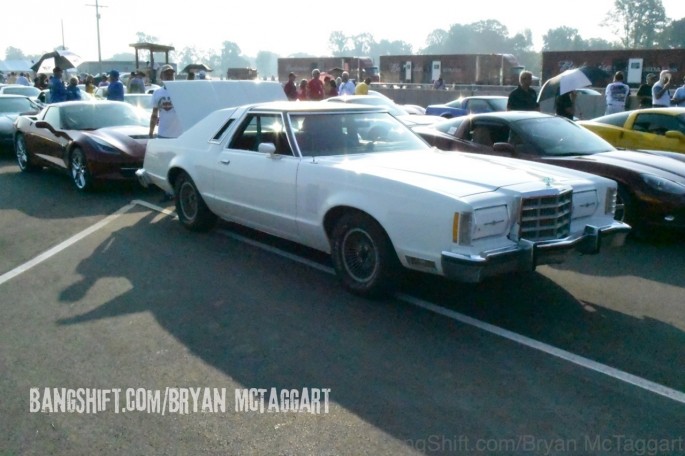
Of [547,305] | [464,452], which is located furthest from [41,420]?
[547,305]

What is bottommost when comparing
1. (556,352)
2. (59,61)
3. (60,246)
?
(60,246)

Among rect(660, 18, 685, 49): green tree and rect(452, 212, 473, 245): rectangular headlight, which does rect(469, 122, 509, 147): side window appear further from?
rect(660, 18, 685, 49): green tree

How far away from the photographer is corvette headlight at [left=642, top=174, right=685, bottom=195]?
7.34 meters

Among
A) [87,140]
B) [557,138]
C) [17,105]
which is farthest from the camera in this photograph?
[17,105]

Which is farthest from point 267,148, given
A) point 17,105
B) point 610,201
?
point 17,105

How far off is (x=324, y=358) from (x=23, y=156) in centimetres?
1047

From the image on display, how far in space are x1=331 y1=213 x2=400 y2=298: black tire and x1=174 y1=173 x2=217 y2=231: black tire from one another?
245 centimetres

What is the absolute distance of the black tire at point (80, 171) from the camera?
1055 cm

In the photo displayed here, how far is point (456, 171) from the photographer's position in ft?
18.4

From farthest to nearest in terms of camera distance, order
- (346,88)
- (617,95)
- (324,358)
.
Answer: (346,88) < (617,95) < (324,358)

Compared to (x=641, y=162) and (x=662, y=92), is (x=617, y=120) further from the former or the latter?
(x=662, y=92)

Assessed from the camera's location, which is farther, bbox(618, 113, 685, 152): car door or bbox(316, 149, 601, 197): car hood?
bbox(618, 113, 685, 152): car door

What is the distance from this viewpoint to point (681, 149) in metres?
9.80

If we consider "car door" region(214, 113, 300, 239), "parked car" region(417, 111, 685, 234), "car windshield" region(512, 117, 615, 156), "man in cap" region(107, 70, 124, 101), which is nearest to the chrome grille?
"car door" region(214, 113, 300, 239)
